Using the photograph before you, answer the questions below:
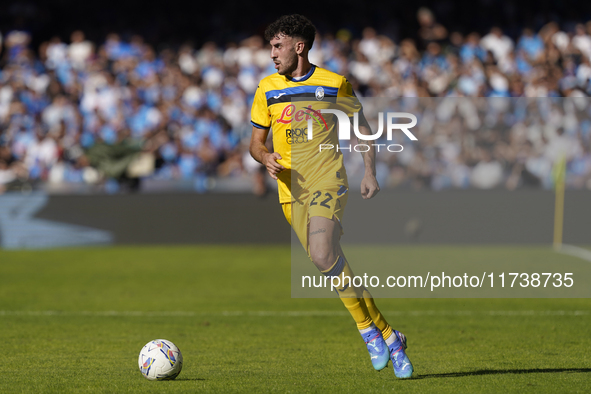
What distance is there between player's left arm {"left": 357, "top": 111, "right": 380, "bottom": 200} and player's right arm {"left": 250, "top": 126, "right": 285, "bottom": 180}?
56 cm

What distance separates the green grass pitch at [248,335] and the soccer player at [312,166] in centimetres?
36

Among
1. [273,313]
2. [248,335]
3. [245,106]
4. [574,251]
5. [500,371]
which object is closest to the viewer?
[500,371]

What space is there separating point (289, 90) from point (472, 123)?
9.19 m

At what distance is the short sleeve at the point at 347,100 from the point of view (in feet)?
17.8

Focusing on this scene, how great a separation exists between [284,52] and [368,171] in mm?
955

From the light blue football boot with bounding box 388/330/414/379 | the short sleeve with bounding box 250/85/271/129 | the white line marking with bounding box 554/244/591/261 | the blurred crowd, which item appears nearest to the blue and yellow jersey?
the short sleeve with bounding box 250/85/271/129

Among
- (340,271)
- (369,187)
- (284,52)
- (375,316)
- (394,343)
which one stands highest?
(284,52)

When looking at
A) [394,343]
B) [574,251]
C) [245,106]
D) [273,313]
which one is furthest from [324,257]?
[245,106]

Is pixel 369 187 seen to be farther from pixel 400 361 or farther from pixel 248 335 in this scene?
pixel 248 335

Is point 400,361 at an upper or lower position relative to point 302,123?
lower

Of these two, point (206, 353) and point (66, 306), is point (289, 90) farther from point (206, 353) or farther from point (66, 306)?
point (66, 306)

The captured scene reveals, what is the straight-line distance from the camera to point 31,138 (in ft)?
57.8

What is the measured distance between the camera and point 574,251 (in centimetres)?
1393

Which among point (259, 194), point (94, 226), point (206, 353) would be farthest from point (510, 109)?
point (206, 353)
